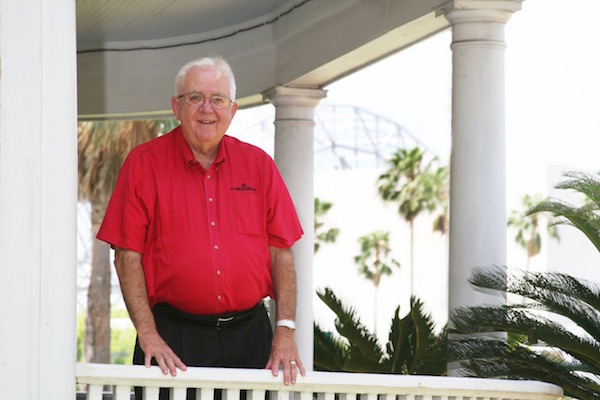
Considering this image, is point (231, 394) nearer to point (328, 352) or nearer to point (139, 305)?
point (139, 305)

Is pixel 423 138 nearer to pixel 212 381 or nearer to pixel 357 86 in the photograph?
pixel 357 86

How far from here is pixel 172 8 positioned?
1211cm

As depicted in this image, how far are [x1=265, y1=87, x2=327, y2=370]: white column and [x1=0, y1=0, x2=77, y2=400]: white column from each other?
8400 mm

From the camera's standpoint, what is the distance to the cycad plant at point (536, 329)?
7352 mm

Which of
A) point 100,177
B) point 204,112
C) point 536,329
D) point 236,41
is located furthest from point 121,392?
point 100,177

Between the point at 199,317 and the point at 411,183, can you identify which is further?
the point at 411,183

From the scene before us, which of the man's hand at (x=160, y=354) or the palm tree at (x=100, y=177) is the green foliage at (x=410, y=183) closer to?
the palm tree at (x=100, y=177)

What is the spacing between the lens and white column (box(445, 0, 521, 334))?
7918 mm

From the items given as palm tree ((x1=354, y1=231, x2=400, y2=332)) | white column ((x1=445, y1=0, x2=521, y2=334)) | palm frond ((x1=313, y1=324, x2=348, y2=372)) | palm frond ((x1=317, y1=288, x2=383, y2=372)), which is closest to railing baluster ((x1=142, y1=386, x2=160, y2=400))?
white column ((x1=445, y1=0, x2=521, y2=334))

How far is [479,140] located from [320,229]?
162 feet

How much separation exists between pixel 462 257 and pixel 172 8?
5514 millimetres

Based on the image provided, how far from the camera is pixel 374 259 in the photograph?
5672 cm

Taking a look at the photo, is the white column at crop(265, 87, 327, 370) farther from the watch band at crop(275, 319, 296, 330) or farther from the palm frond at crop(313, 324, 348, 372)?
the watch band at crop(275, 319, 296, 330)

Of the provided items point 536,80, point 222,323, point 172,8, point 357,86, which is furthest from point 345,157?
point 222,323
